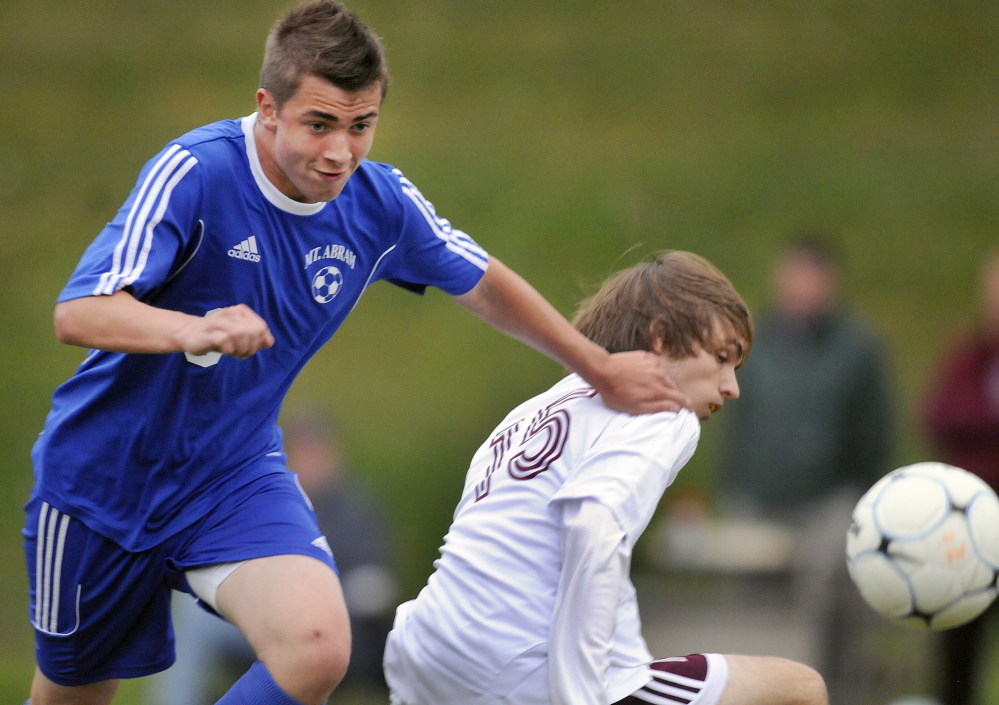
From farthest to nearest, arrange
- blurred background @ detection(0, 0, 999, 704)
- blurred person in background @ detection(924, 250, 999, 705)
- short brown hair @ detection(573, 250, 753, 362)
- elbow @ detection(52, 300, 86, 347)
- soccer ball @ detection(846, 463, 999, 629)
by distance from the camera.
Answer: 1. blurred background @ detection(0, 0, 999, 704)
2. blurred person in background @ detection(924, 250, 999, 705)
3. soccer ball @ detection(846, 463, 999, 629)
4. short brown hair @ detection(573, 250, 753, 362)
5. elbow @ detection(52, 300, 86, 347)

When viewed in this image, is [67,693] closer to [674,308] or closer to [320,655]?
[320,655]

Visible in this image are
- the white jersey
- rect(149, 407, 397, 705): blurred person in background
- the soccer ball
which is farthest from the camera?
rect(149, 407, 397, 705): blurred person in background

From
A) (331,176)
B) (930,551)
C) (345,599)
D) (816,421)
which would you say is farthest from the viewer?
(816,421)

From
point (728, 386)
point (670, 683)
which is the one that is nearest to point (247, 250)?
point (728, 386)

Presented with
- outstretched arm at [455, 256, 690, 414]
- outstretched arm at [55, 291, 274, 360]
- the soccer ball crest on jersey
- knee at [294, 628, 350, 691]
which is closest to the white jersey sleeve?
outstretched arm at [455, 256, 690, 414]

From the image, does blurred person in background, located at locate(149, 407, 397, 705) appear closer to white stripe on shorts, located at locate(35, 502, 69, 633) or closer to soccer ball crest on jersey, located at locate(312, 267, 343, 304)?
white stripe on shorts, located at locate(35, 502, 69, 633)

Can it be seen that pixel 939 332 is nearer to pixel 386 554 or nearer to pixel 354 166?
pixel 386 554

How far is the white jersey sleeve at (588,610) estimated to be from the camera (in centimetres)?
239

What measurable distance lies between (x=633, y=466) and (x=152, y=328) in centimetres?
102

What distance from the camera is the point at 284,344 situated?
291 cm

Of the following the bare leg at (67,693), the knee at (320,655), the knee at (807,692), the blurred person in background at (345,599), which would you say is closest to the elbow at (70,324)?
the knee at (320,655)

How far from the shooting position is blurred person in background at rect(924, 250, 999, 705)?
4996mm

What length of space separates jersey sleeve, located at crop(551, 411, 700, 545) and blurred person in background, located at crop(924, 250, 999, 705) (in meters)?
2.97

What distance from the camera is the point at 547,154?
34.6 ft
